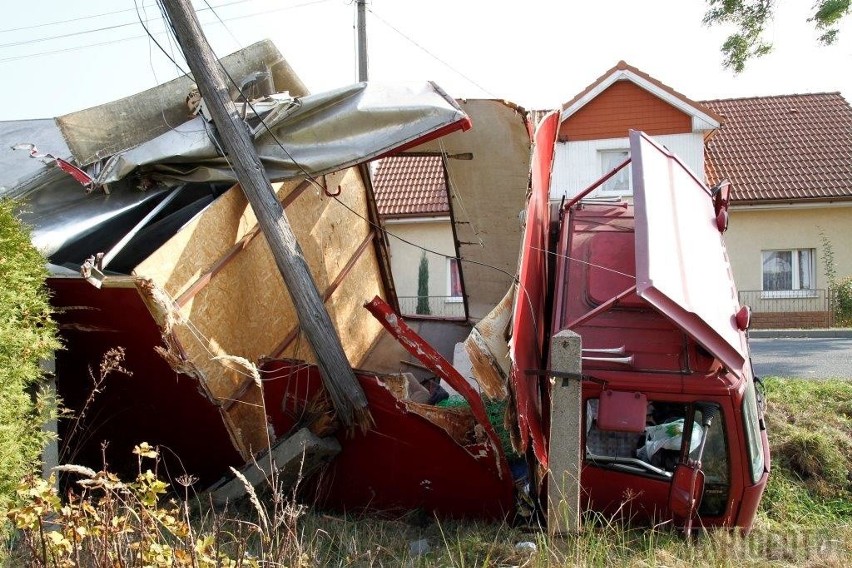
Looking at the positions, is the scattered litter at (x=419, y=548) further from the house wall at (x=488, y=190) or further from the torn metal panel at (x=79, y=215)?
the torn metal panel at (x=79, y=215)

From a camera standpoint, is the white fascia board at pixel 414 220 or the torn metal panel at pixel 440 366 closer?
the torn metal panel at pixel 440 366

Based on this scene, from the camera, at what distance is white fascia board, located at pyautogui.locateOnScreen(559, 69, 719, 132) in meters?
23.4

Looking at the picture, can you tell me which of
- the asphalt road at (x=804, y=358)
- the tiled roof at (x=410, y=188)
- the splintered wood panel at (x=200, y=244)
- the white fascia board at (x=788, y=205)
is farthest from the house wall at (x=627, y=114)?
the splintered wood panel at (x=200, y=244)

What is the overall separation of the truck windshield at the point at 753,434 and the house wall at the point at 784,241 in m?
18.5

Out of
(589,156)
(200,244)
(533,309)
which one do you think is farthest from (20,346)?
(589,156)

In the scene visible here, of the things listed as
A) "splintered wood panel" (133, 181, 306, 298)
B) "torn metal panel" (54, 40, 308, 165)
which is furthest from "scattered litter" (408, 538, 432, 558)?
"torn metal panel" (54, 40, 308, 165)

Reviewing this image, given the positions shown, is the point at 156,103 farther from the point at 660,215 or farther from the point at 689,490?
the point at 689,490

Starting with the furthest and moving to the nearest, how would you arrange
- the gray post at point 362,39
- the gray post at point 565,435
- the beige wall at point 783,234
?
the beige wall at point 783,234 → the gray post at point 362,39 → the gray post at point 565,435

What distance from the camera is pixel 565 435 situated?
466 cm

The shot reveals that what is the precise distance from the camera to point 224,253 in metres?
6.28

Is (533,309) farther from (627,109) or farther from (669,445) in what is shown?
(627,109)

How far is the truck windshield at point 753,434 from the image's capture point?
5555 millimetres

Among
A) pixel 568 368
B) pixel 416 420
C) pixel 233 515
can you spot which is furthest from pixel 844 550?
pixel 233 515

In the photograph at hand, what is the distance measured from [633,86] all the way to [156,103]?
1884cm
